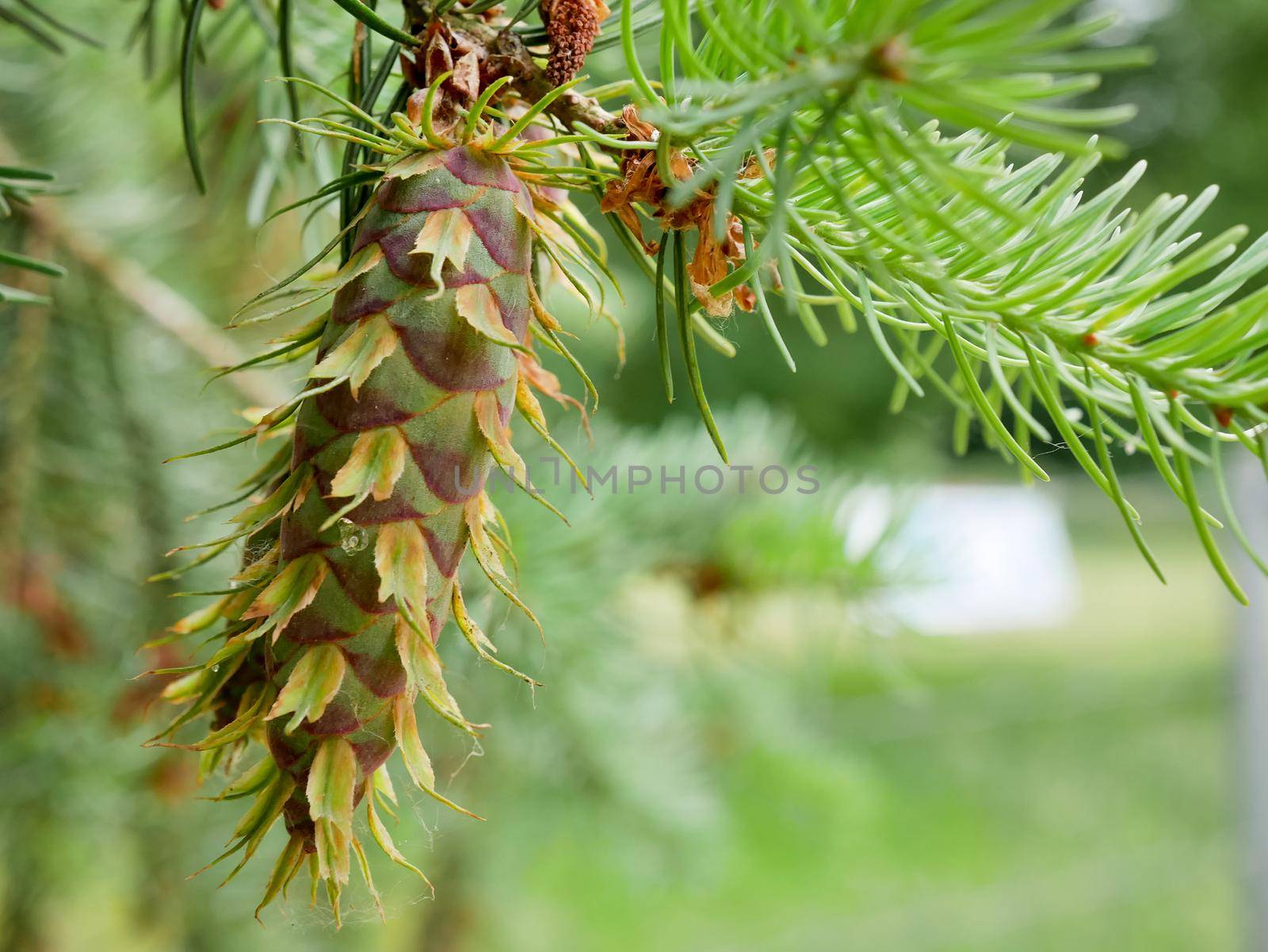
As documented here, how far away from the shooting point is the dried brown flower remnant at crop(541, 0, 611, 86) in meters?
0.15

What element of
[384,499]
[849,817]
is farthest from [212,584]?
[849,817]

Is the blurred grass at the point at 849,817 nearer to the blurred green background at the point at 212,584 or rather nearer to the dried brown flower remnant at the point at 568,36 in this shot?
the blurred green background at the point at 212,584

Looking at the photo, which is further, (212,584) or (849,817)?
(849,817)

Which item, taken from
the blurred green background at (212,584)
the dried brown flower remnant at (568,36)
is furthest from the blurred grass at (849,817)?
the dried brown flower remnant at (568,36)

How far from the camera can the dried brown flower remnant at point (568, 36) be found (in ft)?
0.49

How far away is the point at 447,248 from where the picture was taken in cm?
13

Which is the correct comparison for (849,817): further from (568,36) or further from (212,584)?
(568,36)

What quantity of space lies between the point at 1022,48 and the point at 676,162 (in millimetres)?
53

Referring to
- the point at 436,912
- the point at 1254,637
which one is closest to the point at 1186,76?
the point at 1254,637

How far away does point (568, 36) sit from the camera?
148mm

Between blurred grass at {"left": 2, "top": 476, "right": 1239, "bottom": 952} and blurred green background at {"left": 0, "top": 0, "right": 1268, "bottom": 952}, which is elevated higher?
blurred green background at {"left": 0, "top": 0, "right": 1268, "bottom": 952}

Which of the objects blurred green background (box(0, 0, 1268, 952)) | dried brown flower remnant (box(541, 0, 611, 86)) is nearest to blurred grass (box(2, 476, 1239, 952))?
blurred green background (box(0, 0, 1268, 952))

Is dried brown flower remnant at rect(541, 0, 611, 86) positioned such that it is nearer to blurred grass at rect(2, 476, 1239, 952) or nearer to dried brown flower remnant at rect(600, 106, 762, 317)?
dried brown flower remnant at rect(600, 106, 762, 317)

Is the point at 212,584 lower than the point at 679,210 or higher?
lower
